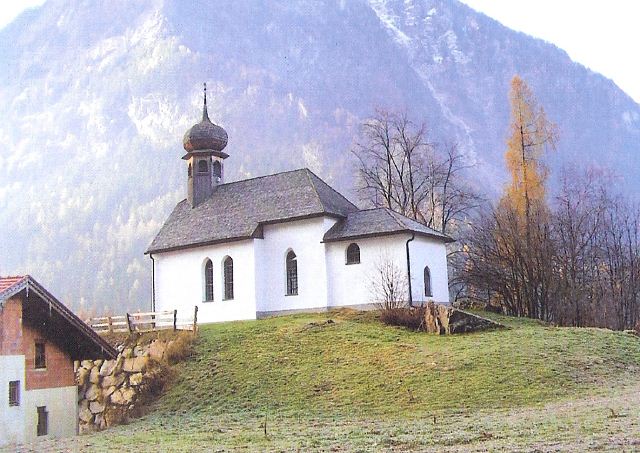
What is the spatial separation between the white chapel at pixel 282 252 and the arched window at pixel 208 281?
52 mm

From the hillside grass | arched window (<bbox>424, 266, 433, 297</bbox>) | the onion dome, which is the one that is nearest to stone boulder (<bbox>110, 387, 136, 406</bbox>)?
the hillside grass

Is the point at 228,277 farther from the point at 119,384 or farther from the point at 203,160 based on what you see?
the point at 119,384

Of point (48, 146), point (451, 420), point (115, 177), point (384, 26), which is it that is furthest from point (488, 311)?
point (384, 26)

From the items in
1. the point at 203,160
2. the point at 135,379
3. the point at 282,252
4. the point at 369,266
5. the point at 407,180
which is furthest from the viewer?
the point at 407,180

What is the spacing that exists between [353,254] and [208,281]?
7667 millimetres

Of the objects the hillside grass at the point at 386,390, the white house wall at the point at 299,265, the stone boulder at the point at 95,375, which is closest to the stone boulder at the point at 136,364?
the stone boulder at the point at 95,375

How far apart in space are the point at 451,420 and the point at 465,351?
7.25 metres

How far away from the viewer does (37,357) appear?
61.7ft

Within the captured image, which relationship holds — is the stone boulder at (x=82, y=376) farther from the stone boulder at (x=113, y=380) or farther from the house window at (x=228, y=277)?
the house window at (x=228, y=277)

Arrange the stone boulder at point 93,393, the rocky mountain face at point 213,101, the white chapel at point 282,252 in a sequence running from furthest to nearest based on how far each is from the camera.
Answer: the rocky mountain face at point 213,101 → the white chapel at point 282,252 → the stone boulder at point 93,393

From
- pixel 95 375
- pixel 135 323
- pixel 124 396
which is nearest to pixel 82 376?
pixel 95 375

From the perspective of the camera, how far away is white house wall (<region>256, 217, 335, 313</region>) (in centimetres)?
3253

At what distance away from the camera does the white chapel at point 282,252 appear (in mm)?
31578

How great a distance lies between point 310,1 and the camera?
532ft
